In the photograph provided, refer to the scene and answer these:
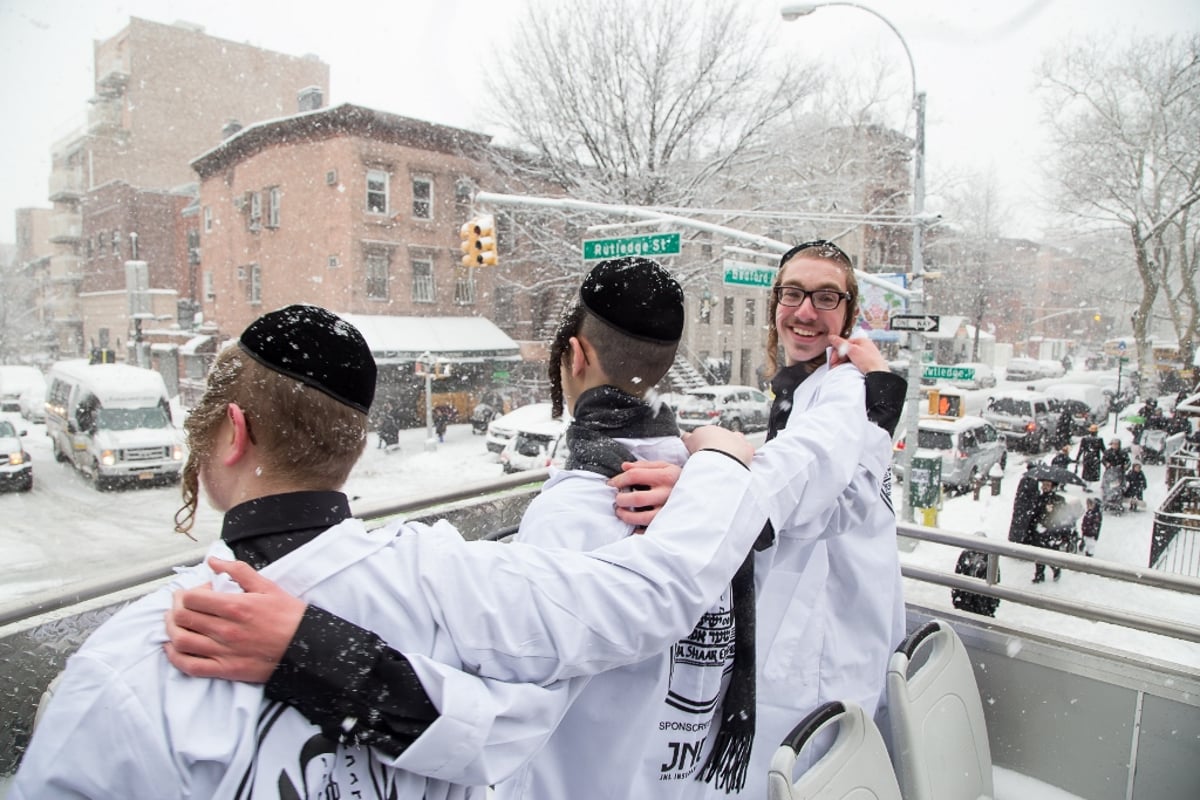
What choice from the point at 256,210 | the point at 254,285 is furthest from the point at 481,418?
the point at 256,210

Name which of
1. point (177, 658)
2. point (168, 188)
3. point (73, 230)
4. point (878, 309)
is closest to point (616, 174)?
point (878, 309)

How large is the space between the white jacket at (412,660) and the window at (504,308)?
89.5ft

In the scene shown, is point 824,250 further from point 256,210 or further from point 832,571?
point 256,210

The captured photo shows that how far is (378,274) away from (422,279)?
1590mm

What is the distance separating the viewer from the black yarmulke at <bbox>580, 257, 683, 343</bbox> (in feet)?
4.99

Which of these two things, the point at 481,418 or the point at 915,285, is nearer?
the point at 915,285

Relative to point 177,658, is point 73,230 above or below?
above

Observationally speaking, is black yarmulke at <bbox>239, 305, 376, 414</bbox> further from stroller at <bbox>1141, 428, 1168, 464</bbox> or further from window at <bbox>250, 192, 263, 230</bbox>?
window at <bbox>250, 192, 263, 230</bbox>

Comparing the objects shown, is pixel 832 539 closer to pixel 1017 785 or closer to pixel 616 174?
pixel 1017 785

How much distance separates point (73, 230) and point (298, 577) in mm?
48603

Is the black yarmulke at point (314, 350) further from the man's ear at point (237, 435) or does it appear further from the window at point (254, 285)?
the window at point (254, 285)

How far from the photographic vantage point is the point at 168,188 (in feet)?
130

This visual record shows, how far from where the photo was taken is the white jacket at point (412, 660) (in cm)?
84

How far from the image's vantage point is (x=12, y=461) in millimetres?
14172
